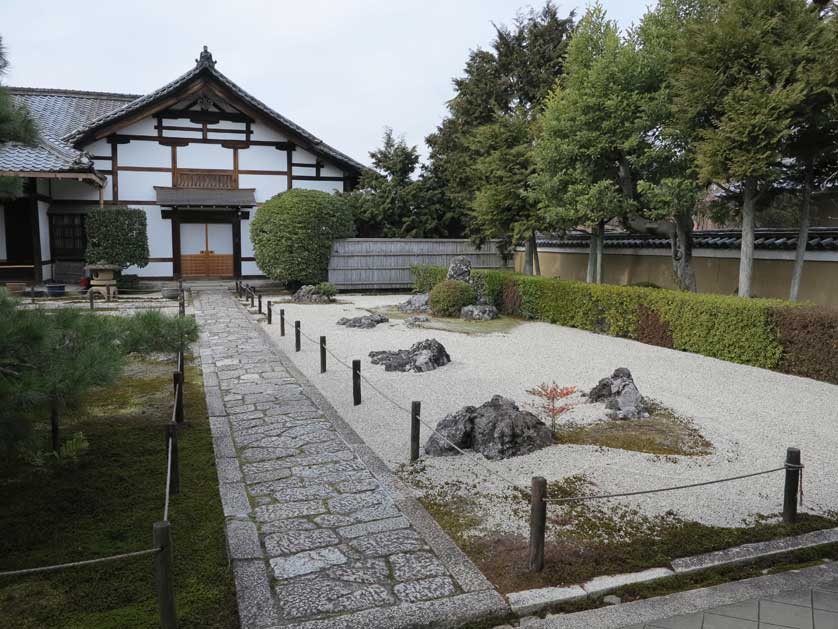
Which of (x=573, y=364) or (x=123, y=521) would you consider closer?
(x=123, y=521)

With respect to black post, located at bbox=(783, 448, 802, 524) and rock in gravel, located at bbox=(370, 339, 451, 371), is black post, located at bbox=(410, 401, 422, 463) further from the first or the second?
rock in gravel, located at bbox=(370, 339, 451, 371)

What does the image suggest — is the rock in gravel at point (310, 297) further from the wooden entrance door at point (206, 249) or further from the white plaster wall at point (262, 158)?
the white plaster wall at point (262, 158)

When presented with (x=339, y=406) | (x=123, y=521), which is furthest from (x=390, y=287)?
(x=123, y=521)

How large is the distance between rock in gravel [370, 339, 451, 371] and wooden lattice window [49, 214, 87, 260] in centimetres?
1509

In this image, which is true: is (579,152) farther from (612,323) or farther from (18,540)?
(18,540)

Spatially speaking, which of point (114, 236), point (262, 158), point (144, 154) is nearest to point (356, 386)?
point (114, 236)

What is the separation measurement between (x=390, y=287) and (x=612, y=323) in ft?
35.0

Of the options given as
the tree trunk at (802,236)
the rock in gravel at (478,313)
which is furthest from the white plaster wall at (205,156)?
the tree trunk at (802,236)

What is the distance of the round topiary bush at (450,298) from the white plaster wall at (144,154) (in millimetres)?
11782

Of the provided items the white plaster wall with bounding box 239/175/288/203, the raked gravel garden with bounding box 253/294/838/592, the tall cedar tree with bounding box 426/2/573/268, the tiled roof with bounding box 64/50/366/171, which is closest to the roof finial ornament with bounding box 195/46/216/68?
the tiled roof with bounding box 64/50/366/171

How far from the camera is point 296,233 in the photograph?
1953cm

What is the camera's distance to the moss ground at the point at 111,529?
10.9ft

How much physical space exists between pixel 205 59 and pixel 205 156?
10.6 feet

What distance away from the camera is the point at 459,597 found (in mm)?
3430
